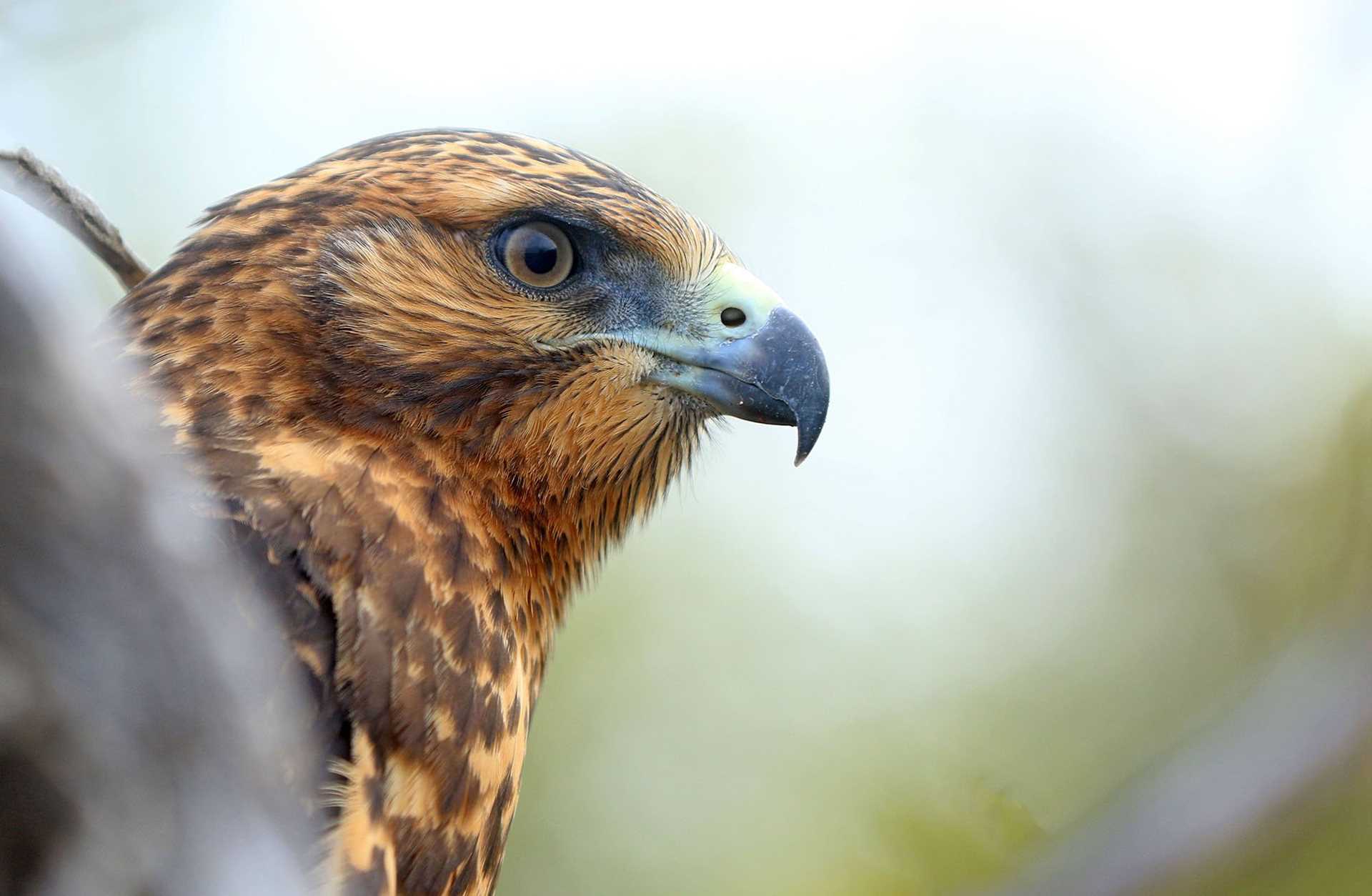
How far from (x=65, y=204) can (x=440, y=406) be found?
0.73 meters

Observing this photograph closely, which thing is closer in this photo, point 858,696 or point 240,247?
point 240,247

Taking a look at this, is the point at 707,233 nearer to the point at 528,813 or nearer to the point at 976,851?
the point at 976,851

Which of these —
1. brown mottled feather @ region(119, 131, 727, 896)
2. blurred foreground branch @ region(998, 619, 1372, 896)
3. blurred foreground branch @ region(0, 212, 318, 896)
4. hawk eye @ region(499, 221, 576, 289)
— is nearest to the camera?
blurred foreground branch @ region(0, 212, 318, 896)

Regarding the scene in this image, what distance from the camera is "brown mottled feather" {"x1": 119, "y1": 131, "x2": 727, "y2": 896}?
2.08 metres

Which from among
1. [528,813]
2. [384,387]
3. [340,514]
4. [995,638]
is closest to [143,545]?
[340,514]

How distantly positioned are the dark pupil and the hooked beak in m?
0.26

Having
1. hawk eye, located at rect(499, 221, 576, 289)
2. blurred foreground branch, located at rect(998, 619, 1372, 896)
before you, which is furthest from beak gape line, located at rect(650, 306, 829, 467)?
blurred foreground branch, located at rect(998, 619, 1372, 896)

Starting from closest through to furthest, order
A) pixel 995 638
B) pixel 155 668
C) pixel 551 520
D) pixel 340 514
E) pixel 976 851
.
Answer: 1. pixel 155 668
2. pixel 340 514
3. pixel 551 520
4. pixel 976 851
5. pixel 995 638

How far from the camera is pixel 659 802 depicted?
7.39 metres

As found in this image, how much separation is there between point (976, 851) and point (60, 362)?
366 centimetres

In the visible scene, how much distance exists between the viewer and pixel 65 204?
2.28 m

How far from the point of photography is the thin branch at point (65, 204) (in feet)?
6.91

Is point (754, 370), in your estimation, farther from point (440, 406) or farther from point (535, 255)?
point (440, 406)

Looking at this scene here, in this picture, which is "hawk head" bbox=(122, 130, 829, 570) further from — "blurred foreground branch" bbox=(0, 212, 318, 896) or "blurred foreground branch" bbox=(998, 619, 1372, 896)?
"blurred foreground branch" bbox=(0, 212, 318, 896)
